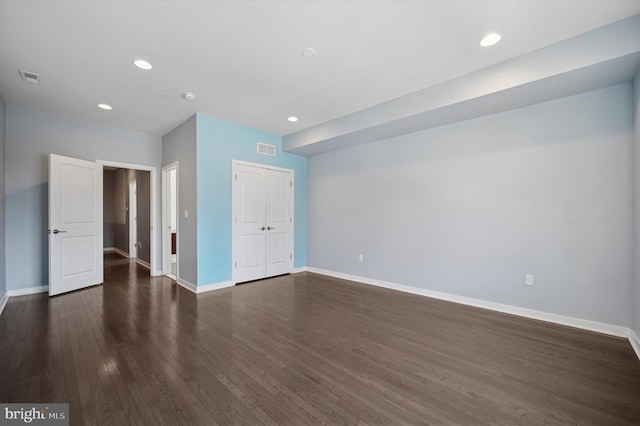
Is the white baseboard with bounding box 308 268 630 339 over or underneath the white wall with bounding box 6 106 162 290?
underneath

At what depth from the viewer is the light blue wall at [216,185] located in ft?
14.5

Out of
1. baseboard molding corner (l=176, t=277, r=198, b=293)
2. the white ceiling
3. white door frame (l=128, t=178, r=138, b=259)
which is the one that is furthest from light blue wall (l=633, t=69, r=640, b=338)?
white door frame (l=128, t=178, r=138, b=259)

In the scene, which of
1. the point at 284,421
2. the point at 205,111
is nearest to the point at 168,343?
the point at 284,421

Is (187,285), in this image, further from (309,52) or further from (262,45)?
(309,52)

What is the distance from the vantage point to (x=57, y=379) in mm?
2035

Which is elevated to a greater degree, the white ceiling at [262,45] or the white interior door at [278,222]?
the white ceiling at [262,45]

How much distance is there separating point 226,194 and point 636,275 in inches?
202

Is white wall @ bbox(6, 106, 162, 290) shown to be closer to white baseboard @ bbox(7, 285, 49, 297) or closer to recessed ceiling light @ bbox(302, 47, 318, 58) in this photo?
white baseboard @ bbox(7, 285, 49, 297)

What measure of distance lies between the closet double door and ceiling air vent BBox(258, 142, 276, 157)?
0.30 metres

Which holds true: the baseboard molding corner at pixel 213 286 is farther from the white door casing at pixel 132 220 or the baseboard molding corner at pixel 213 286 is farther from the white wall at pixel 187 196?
the white door casing at pixel 132 220

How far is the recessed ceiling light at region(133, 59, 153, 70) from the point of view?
287 centimetres

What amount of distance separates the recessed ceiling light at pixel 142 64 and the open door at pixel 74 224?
2464 millimetres

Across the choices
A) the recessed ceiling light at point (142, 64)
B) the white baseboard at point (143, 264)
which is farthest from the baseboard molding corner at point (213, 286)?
the recessed ceiling light at point (142, 64)

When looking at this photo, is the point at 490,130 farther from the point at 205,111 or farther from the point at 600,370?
the point at 205,111
